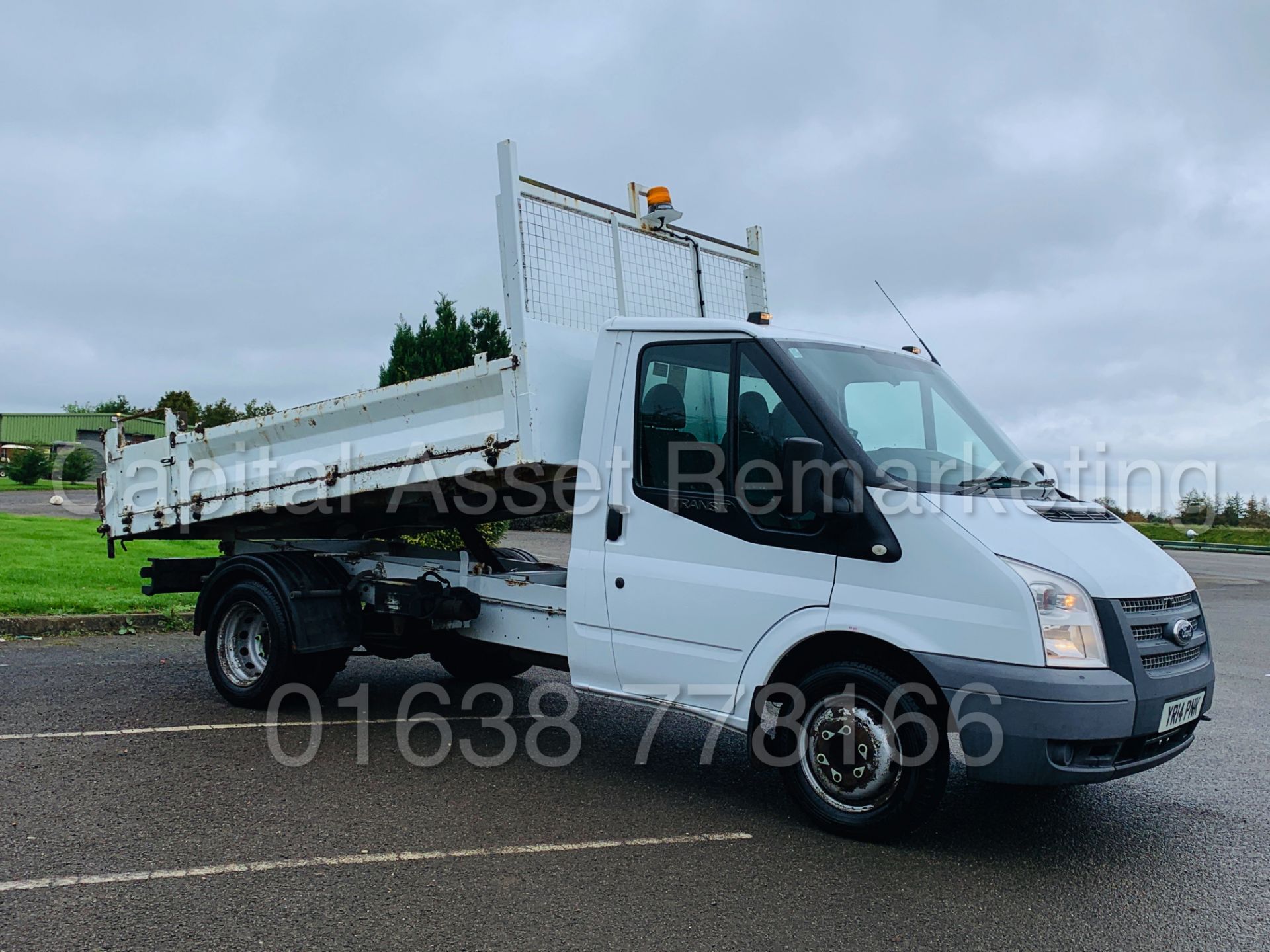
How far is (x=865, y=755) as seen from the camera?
4715mm

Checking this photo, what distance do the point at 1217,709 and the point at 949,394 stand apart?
4.43 metres

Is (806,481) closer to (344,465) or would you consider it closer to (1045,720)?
(1045,720)

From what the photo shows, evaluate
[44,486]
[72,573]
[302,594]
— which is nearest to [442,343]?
[72,573]

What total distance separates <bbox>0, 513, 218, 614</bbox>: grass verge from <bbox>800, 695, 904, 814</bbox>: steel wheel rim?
620cm

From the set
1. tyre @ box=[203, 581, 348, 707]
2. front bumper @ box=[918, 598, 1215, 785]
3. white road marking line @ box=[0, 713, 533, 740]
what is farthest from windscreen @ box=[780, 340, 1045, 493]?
tyre @ box=[203, 581, 348, 707]

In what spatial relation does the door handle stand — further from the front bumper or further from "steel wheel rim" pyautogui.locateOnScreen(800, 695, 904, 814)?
the front bumper

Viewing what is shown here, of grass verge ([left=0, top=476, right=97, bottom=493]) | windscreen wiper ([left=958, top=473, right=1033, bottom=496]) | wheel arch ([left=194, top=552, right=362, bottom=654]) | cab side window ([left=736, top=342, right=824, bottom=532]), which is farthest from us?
grass verge ([left=0, top=476, right=97, bottom=493])

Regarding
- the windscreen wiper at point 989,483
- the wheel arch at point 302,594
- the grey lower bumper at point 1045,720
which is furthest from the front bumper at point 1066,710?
the wheel arch at point 302,594

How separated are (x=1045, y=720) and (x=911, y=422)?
1605 millimetres

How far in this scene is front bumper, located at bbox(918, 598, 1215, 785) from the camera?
432cm

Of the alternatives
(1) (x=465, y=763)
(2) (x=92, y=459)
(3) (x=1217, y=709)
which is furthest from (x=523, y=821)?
(2) (x=92, y=459)

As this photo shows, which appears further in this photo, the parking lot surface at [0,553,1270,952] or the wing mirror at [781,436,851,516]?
the wing mirror at [781,436,851,516]

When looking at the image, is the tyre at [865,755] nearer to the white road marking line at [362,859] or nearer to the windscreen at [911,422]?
the white road marking line at [362,859]

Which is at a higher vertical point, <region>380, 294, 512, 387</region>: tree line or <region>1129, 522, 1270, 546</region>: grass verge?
<region>380, 294, 512, 387</region>: tree line
